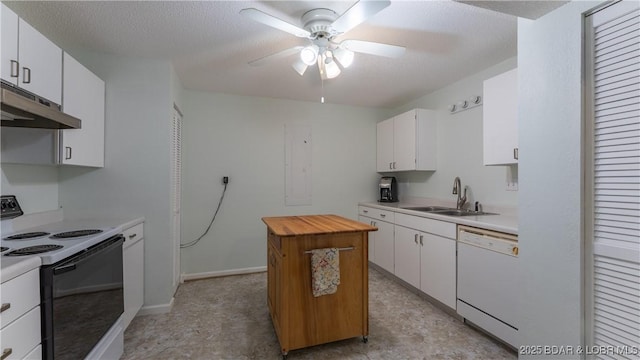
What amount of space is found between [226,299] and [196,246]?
0.92 meters

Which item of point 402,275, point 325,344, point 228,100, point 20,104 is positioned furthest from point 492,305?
A: point 228,100

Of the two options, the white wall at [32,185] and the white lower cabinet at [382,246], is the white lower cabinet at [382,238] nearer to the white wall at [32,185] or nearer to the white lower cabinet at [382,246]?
the white lower cabinet at [382,246]

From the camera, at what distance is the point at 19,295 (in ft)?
3.59

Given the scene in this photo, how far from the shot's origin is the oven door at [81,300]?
1231 millimetres

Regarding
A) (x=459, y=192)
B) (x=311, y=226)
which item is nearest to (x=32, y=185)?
(x=311, y=226)

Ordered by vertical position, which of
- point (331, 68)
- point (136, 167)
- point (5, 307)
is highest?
point (331, 68)

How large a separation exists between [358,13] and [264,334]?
2353 mm

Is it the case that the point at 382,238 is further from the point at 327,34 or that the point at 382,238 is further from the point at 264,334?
the point at 327,34

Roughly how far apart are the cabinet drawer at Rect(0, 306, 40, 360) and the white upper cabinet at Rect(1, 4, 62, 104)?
1.20 m

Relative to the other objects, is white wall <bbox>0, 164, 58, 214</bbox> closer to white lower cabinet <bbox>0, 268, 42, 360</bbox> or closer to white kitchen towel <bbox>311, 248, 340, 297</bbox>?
white lower cabinet <bbox>0, 268, 42, 360</bbox>

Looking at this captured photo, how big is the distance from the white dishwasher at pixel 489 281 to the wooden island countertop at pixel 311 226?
87 centimetres

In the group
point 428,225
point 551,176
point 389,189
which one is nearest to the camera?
point 551,176

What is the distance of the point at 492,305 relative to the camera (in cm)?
205

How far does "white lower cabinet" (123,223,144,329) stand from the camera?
2.09 metres
